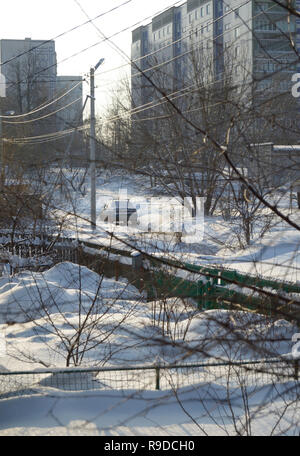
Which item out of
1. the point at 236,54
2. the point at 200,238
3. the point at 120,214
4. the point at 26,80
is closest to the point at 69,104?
the point at 200,238

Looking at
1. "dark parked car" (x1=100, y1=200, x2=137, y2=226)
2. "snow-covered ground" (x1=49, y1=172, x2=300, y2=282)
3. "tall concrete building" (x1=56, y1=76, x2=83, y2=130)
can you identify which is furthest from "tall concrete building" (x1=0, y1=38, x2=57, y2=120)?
"dark parked car" (x1=100, y1=200, x2=137, y2=226)

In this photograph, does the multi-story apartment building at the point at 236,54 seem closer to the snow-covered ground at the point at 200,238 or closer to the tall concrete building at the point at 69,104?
the tall concrete building at the point at 69,104

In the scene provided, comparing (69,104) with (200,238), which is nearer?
(200,238)

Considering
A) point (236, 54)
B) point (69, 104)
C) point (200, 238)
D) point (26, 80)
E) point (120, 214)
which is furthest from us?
point (26, 80)

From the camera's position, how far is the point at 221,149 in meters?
1.96

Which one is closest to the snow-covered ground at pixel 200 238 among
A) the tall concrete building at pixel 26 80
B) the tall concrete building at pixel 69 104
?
the tall concrete building at pixel 69 104

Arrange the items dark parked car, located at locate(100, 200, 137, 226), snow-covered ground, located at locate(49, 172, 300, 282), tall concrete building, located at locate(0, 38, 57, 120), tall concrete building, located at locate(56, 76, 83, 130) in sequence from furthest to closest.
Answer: tall concrete building, located at locate(0, 38, 57, 120)
dark parked car, located at locate(100, 200, 137, 226)
snow-covered ground, located at locate(49, 172, 300, 282)
tall concrete building, located at locate(56, 76, 83, 130)

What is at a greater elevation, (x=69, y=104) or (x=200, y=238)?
(x=69, y=104)

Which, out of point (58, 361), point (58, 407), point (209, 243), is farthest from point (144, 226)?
point (58, 407)

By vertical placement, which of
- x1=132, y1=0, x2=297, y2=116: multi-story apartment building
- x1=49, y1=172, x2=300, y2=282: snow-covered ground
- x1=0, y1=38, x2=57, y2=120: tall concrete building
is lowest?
x1=49, y1=172, x2=300, y2=282: snow-covered ground

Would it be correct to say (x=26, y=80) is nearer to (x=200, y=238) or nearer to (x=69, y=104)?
(x=69, y=104)

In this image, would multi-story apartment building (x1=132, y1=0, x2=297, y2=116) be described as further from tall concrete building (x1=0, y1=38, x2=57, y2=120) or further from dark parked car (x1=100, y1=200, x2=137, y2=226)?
tall concrete building (x1=0, y1=38, x2=57, y2=120)
